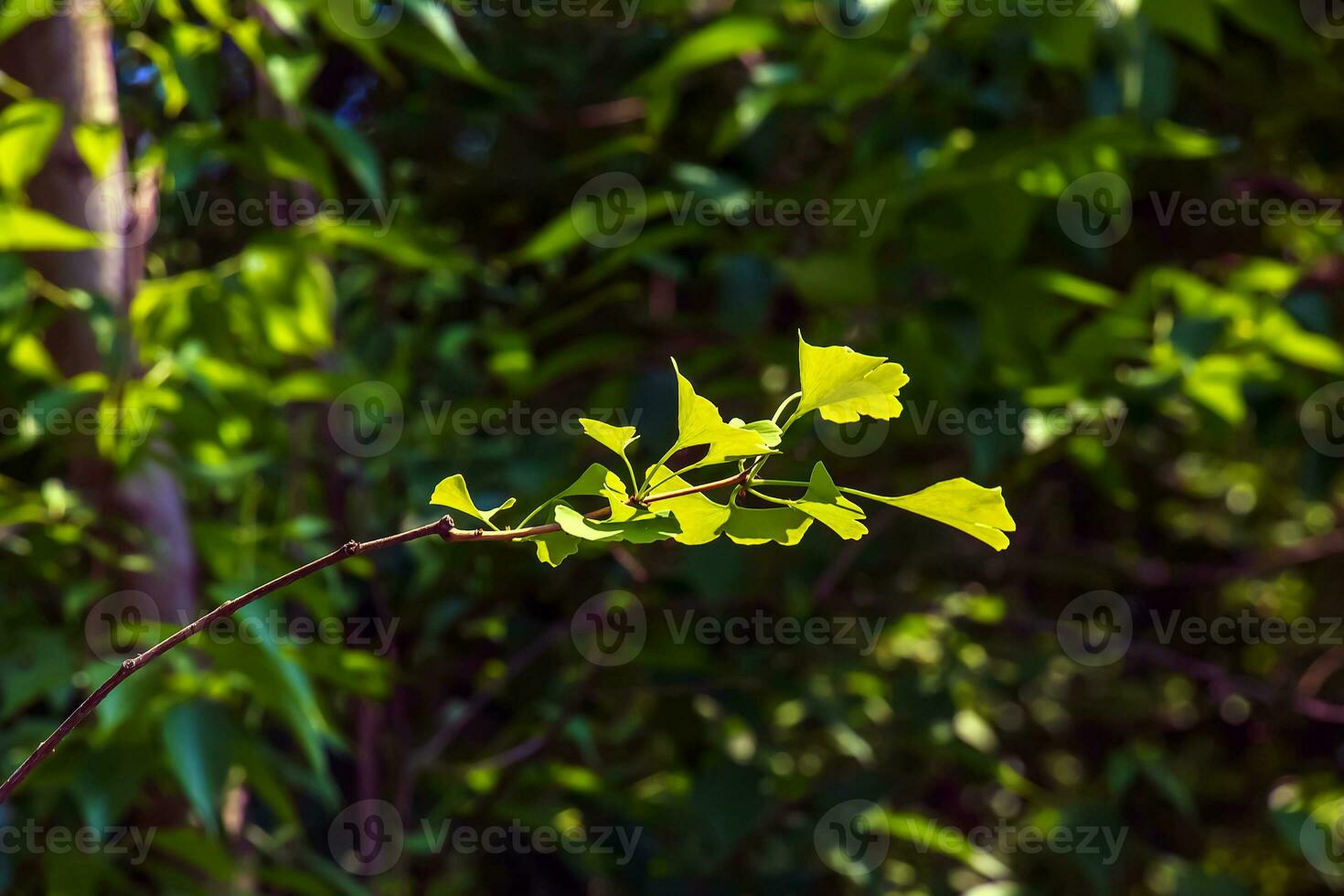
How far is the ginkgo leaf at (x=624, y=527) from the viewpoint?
290 millimetres

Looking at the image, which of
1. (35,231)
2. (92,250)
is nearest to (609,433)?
(35,231)

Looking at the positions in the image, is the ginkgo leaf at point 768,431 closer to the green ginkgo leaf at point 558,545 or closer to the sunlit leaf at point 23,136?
the green ginkgo leaf at point 558,545

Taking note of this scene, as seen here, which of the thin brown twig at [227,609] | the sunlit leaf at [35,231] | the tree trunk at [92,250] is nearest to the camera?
the thin brown twig at [227,609]

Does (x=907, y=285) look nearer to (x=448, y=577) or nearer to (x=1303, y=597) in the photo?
(x=448, y=577)

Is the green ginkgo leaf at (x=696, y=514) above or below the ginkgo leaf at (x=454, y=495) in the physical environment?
below

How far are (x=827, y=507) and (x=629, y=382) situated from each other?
809mm

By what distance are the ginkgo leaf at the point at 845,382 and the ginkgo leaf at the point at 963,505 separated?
2 centimetres

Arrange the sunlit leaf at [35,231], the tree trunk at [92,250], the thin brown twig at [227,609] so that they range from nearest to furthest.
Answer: the thin brown twig at [227,609]
the sunlit leaf at [35,231]
the tree trunk at [92,250]

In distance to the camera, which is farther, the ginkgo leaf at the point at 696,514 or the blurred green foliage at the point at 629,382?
the blurred green foliage at the point at 629,382

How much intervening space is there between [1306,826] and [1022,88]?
0.76 meters

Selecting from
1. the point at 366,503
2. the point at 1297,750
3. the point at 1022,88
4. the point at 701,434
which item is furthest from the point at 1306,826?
the point at 701,434

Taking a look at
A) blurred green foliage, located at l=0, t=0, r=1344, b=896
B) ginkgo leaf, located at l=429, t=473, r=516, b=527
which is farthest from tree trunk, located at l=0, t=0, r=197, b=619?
ginkgo leaf, located at l=429, t=473, r=516, b=527

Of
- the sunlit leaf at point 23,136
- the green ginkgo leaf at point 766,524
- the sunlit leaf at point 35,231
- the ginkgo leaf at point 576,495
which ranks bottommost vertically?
the sunlit leaf at point 35,231

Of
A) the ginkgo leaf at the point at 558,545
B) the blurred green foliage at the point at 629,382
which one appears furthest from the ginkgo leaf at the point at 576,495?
the blurred green foliage at the point at 629,382
